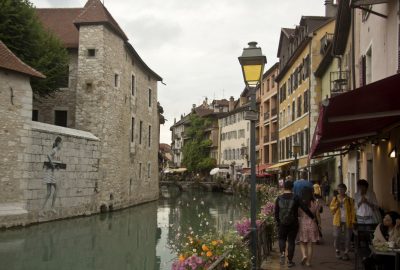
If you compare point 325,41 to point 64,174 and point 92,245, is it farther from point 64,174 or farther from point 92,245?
point 92,245

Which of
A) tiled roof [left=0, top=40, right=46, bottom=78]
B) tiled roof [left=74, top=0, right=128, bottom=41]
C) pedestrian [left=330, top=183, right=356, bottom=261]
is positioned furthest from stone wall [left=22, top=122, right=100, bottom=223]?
pedestrian [left=330, top=183, right=356, bottom=261]

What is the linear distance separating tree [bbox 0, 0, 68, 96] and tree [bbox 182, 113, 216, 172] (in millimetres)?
45912

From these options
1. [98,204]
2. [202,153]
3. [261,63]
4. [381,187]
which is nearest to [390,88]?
[261,63]

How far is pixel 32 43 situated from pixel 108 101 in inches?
196

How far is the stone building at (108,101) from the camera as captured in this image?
25.8m

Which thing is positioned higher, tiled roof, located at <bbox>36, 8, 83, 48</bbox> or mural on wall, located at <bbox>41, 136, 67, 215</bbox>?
tiled roof, located at <bbox>36, 8, 83, 48</bbox>

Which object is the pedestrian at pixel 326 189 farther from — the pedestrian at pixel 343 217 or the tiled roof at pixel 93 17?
the pedestrian at pixel 343 217

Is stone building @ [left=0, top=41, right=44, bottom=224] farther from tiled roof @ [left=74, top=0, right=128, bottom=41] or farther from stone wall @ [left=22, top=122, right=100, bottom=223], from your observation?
tiled roof @ [left=74, top=0, right=128, bottom=41]

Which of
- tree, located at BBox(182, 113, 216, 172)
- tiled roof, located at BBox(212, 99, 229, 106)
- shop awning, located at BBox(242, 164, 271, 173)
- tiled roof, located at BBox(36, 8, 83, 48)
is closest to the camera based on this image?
tiled roof, located at BBox(36, 8, 83, 48)

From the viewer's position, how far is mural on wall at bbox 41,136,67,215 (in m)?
20.2

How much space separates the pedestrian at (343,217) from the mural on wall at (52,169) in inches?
559

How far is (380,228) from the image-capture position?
21.6 ft

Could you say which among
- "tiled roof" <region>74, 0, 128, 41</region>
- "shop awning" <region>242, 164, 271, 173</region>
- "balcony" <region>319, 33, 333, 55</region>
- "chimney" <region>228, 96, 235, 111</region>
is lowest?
"shop awning" <region>242, 164, 271, 173</region>

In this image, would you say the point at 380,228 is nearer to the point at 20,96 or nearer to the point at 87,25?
the point at 20,96
